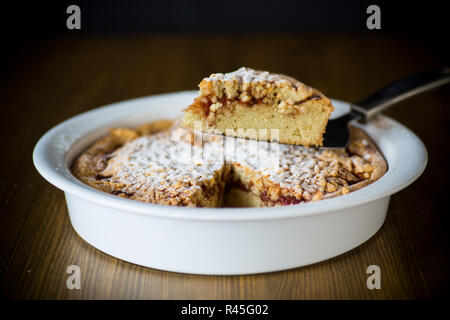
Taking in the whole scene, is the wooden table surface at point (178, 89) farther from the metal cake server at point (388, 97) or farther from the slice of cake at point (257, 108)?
the slice of cake at point (257, 108)

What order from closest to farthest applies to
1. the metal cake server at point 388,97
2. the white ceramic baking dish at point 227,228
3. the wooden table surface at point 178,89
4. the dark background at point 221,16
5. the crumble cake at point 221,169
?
1. the white ceramic baking dish at point 227,228
2. the wooden table surface at point 178,89
3. the crumble cake at point 221,169
4. the metal cake server at point 388,97
5. the dark background at point 221,16

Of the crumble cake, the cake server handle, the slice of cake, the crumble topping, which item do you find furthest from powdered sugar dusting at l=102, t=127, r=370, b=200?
the cake server handle

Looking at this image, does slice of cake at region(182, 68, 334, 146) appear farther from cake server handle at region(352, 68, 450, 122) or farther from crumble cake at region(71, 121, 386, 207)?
cake server handle at region(352, 68, 450, 122)

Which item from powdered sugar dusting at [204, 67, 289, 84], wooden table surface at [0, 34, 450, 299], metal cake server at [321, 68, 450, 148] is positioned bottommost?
wooden table surface at [0, 34, 450, 299]

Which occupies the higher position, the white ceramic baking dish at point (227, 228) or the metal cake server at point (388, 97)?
the metal cake server at point (388, 97)

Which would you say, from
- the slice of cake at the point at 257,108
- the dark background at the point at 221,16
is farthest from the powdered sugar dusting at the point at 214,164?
the dark background at the point at 221,16

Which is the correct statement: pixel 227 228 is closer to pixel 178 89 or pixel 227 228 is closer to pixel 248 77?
pixel 248 77
